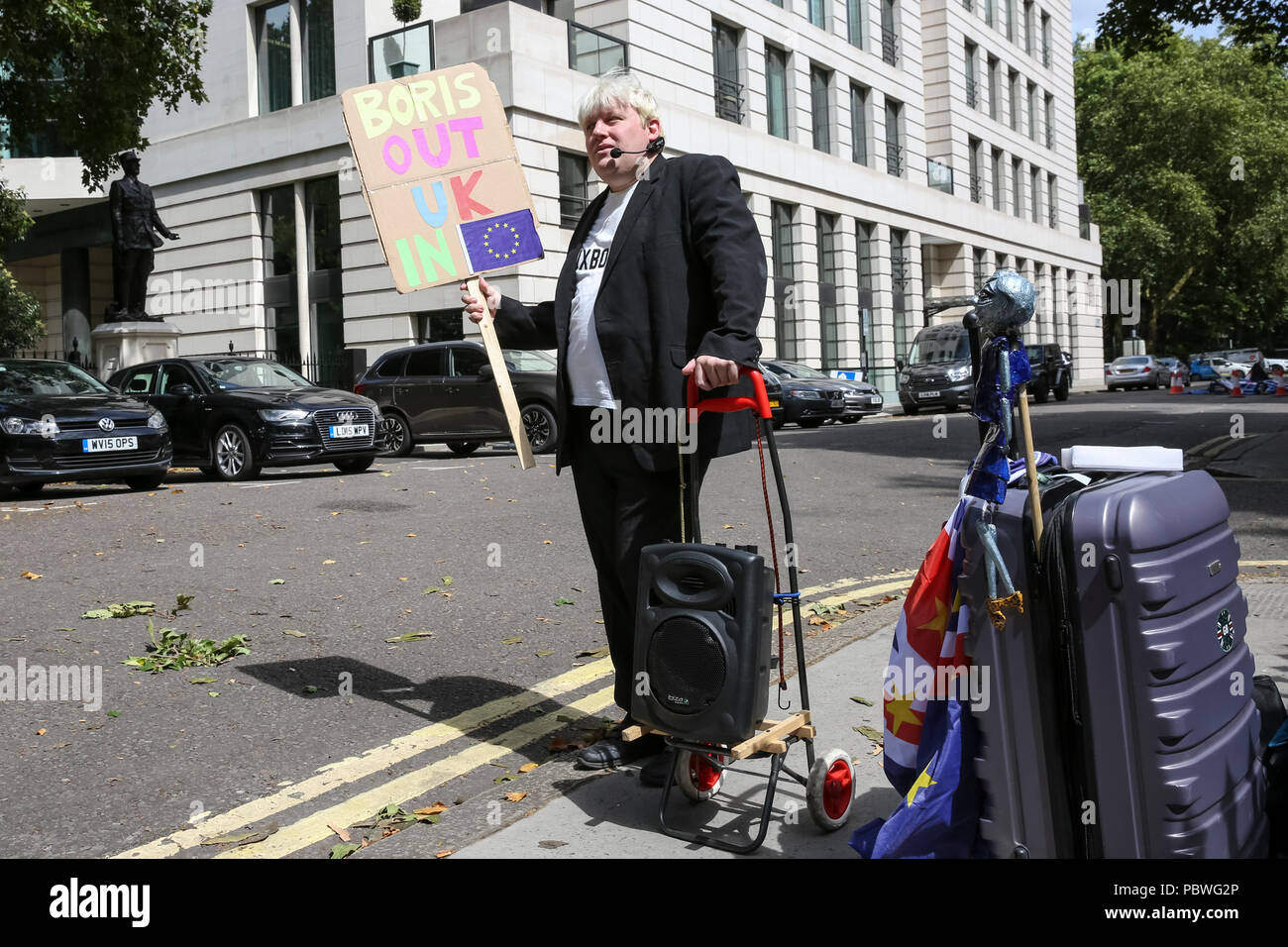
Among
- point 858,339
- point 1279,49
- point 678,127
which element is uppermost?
point 678,127

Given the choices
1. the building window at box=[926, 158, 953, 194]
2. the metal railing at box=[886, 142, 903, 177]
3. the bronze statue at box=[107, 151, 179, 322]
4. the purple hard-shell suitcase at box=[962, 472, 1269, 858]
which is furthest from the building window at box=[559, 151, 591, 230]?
the purple hard-shell suitcase at box=[962, 472, 1269, 858]

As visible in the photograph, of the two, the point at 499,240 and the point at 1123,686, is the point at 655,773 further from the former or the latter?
the point at 499,240

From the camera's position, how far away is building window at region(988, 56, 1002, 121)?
4700 cm

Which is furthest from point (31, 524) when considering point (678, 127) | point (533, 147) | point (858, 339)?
point (858, 339)

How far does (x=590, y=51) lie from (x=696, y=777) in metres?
24.7

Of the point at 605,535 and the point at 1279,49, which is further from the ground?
the point at 1279,49

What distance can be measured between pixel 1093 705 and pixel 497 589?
15.1 ft

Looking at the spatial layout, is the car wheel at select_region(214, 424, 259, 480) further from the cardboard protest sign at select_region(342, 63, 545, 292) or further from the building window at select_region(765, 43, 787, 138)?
the building window at select_region(765, 43, 787, 138)

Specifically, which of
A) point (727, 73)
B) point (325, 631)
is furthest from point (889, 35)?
point (325, 631)

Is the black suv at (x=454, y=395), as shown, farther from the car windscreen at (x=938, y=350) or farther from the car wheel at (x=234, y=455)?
the car windscreen at (x=938, y=350)

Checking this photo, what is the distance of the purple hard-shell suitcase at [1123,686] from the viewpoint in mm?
2369

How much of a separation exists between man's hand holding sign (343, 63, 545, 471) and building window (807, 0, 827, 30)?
1294 inches
